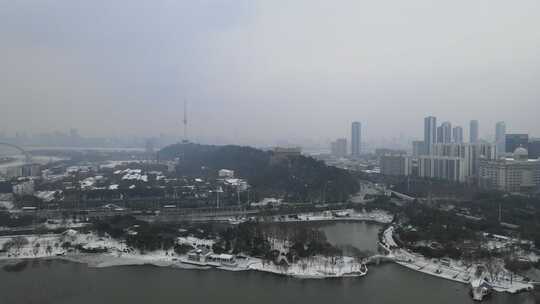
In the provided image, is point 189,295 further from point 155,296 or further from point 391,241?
point 391,241

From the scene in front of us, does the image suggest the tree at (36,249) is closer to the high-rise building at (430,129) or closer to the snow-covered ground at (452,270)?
the snow-covered ground at (452,270)

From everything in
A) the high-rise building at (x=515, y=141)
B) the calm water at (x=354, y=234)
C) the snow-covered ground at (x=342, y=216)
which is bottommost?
the calm water at (x=354, y=234)

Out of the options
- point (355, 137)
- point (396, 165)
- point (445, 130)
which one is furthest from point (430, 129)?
point (396, 165)

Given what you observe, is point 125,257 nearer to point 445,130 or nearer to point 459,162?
point 459,162

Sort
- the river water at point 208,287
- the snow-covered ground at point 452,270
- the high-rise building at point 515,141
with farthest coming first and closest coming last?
the high-rise building at point 515,141 → the snow-covered ground at point 452,270 → the river water at point 208,287

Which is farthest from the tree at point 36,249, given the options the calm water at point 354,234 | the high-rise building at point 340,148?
the high-rise building at point 340,148

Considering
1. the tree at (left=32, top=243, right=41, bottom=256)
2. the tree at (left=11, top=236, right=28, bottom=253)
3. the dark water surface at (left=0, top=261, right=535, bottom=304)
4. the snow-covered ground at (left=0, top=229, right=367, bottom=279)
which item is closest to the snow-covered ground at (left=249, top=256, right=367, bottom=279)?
the snow-covered ground at (left=0, top=229, right=367, bottom=279)
